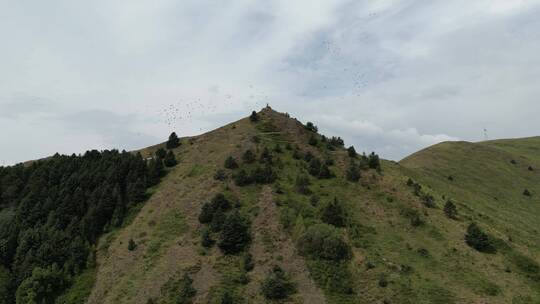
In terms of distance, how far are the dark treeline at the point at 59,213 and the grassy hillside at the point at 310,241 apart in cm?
440

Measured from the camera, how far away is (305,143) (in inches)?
3723

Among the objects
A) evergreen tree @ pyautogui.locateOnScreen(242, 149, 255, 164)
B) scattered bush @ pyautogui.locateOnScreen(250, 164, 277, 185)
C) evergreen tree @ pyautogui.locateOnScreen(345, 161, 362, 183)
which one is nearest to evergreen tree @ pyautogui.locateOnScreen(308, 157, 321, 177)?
evergreen tree @ pyautogui.locateOnScreen(345, 161, 362, 183)

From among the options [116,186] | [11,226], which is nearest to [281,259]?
[116,186]

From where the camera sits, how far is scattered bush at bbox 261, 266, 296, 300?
5181cm

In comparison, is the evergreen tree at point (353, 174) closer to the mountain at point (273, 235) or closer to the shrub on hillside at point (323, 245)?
the mountain at point (273, 235)

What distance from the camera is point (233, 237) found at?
6075 centimetres

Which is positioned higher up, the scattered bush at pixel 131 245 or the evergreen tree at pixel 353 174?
the evergreen tree at pixel 353 174

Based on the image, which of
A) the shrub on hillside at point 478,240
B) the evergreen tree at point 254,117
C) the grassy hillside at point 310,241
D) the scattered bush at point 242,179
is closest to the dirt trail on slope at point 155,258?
the grassy hillside at point 310,241

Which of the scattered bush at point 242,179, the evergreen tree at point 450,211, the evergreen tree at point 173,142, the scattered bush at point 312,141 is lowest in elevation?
the evergreen tree at point 450,211

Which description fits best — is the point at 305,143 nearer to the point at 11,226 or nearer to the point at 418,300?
the point at 418,300

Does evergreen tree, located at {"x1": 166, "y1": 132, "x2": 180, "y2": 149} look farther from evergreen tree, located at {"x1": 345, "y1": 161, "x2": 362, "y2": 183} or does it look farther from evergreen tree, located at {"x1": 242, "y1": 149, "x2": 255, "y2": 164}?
evergreen tree, located at {"x1": 345, "y1": 161, "x2": 362, "y2": 183}

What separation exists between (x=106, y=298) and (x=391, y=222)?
43.7m

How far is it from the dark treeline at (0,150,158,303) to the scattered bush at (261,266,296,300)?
31.3 m

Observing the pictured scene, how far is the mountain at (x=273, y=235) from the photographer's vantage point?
52.9 m
